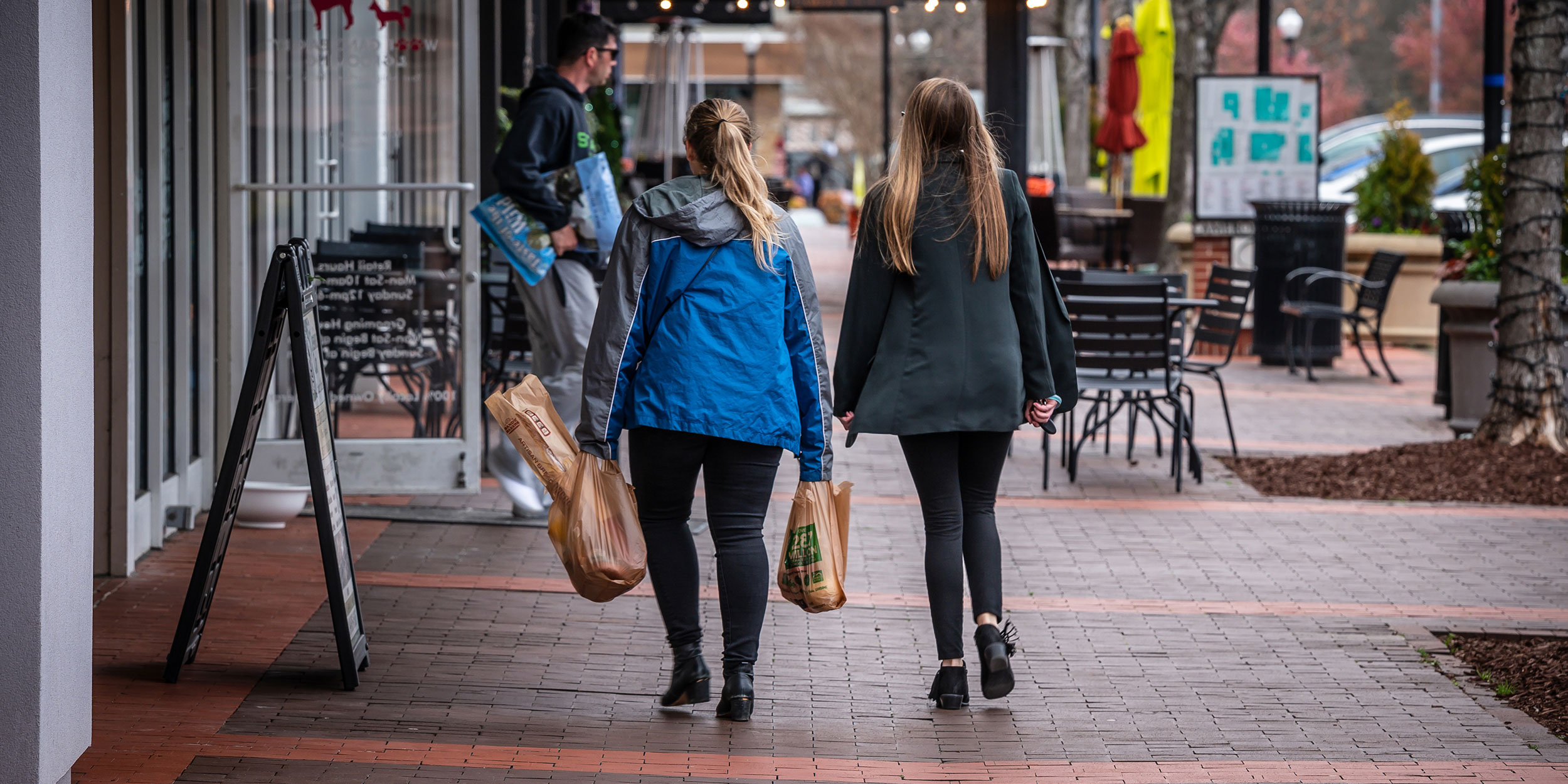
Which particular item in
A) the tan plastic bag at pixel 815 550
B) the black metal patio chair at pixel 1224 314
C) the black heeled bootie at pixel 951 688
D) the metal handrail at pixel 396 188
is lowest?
the black heeled bootie at pixel 951 688

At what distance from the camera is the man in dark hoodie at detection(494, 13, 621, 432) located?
6.47 m

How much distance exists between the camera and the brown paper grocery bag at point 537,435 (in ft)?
14.2

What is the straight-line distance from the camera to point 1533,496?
797 centimetres

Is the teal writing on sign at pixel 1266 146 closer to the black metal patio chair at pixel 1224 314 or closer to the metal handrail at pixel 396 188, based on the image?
the black metal patio chair at pixel 1224 314

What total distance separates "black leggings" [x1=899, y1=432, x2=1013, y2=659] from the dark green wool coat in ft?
0.41

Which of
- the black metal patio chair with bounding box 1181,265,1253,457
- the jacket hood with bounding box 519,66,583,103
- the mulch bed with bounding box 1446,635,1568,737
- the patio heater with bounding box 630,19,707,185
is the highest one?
the patio heater with bounding box 630,19,707,185

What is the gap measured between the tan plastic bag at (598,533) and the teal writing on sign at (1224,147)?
11.7 m

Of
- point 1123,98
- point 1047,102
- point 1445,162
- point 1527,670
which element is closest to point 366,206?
point 1527,670

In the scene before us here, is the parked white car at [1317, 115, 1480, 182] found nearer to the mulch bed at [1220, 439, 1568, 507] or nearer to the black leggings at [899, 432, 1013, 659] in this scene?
the mulch bed at [1220, 439, 1568, 507]

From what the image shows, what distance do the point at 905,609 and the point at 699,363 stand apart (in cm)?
186

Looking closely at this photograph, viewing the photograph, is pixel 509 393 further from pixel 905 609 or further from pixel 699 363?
pixel 905 609

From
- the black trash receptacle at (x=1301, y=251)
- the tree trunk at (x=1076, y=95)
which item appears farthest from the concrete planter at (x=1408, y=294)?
the tree trunk at (x=1076, y=95)

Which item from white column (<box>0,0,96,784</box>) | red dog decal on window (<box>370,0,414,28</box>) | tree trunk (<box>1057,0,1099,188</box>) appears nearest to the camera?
white column (<box>0,0,96,784</box>)

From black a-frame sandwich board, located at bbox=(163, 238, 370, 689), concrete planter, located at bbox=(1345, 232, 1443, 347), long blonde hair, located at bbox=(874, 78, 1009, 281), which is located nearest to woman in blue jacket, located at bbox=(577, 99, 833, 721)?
long blonde hair, located at bbox=(874, 78, 1009, 281)
